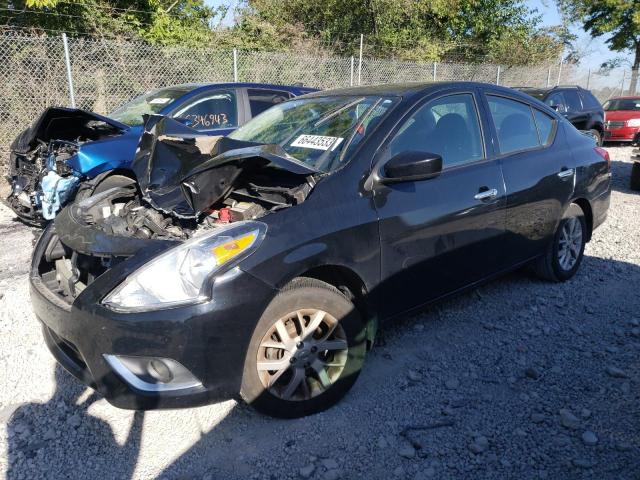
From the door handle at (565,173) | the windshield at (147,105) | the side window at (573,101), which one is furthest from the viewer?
the side window at (573,101)

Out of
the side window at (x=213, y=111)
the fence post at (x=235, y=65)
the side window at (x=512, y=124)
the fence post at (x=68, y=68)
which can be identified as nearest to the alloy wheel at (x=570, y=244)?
the side window at (x=512, y=124)

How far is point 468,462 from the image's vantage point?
2477 millimetres

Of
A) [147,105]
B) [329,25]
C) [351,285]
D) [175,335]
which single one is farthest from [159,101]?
[329,25]

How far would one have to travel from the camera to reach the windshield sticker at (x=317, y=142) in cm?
314

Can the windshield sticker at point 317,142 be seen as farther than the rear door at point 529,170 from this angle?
No

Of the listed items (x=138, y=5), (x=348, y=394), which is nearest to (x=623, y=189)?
(x=348, y=394)

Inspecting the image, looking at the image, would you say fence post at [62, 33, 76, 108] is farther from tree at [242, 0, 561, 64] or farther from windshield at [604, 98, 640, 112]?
windshield at [604, 98, 640, 112]

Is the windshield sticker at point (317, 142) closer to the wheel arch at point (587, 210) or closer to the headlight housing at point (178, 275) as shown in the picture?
the headlight housing at point (178, 275)

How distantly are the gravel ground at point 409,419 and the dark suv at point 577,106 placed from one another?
31.2 ft

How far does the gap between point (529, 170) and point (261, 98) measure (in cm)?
442

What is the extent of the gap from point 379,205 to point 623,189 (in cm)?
753

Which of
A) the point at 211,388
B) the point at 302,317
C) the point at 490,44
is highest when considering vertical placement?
the point at 490,44

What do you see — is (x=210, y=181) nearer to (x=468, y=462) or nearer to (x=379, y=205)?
(x=379, y=205)

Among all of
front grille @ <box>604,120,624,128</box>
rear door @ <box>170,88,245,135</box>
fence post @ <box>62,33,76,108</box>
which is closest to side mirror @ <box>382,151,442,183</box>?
rear door @ <box>170,88,245,135</box>
